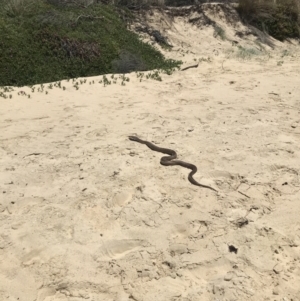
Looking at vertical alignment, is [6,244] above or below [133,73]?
below

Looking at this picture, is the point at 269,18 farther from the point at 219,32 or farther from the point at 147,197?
the point at 147,197

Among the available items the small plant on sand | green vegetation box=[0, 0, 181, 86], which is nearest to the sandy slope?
green vegetation box=[0, 0, 181, 86]

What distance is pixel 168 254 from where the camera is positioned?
4.38 meters

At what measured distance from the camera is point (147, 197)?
17.5 feet

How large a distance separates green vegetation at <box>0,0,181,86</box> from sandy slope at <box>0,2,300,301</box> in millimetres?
1559

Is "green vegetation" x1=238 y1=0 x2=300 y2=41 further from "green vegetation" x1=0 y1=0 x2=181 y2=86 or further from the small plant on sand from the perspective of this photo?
"green vegetation" x1=0 y1=0 x2=181 y2=86

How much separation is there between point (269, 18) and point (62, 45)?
888cm

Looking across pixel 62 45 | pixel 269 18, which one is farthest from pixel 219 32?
pixel 62 45

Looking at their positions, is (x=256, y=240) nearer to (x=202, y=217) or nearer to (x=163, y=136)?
(x=202, y=217)

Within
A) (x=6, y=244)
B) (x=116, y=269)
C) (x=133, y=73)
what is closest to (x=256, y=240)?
(x=116, y=269)

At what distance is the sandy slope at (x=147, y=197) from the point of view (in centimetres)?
405

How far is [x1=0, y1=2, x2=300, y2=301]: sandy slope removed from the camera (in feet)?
13.3

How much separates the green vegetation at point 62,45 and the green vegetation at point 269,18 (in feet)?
17.2

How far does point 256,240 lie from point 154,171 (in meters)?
1.95
